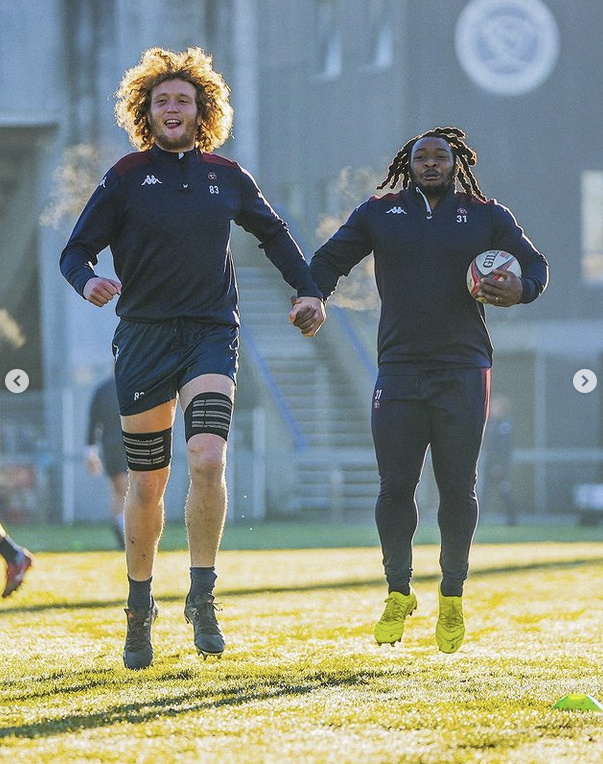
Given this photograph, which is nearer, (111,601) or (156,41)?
(111,601)

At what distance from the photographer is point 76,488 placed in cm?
2094

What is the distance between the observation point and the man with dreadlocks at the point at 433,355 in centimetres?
637

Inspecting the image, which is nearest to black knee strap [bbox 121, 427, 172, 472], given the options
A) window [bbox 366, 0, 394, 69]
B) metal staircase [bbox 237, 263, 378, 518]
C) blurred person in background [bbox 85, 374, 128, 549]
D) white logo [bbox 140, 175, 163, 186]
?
white logo [bbox 140, 175, 163, 186]

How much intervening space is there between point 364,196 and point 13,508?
7.37 meters

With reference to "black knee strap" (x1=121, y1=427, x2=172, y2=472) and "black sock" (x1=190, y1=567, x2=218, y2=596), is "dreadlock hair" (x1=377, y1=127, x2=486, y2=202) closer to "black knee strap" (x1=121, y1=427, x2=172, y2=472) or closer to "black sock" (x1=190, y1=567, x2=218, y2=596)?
"black knee strap" (x1=121, y1=427, x2=172, y2=472)

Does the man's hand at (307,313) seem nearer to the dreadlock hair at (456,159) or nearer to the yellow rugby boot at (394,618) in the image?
the dreadlock hair at (456,159)

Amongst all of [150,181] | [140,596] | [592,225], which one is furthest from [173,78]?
[592,225]

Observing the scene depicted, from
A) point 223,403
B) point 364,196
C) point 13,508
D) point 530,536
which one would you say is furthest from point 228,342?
point 364,196

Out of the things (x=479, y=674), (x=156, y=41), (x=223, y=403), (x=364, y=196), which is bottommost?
(x=479, y=674)

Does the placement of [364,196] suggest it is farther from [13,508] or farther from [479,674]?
[479,674]

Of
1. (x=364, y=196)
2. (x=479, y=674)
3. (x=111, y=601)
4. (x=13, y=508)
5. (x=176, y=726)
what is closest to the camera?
(x=176, y=726)

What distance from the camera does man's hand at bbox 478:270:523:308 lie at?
242 inches

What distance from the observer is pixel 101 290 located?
5.70 m

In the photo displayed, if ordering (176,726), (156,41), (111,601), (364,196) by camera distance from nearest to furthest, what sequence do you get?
1. (176,726)
2. (111,601)
3. (156,41)
4. (364,196)
